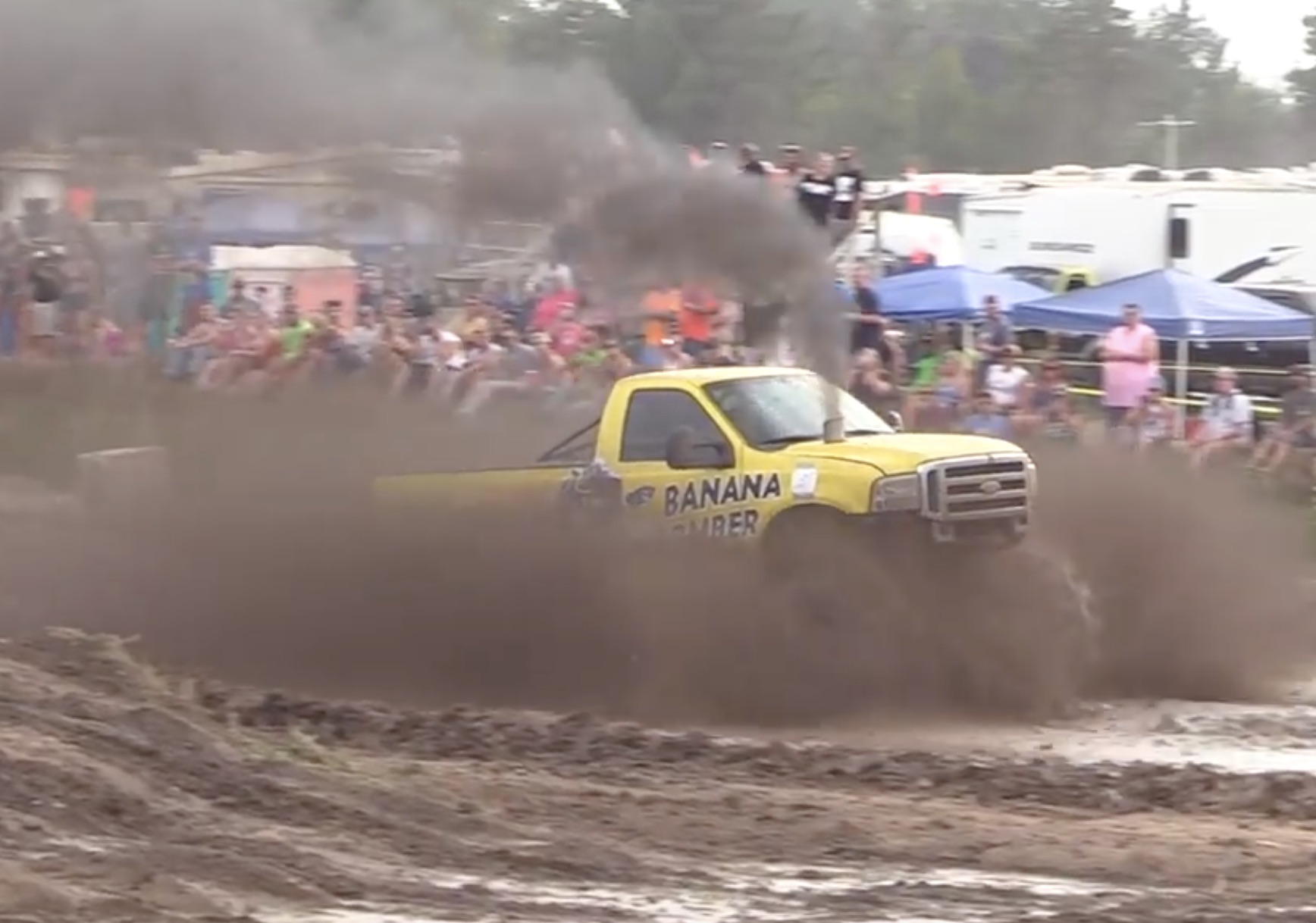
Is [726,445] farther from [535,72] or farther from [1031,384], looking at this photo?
[1031,384]

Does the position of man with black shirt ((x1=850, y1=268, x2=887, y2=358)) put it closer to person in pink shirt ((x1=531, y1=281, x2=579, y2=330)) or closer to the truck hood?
person in pink shirt ((x1=531, y1=281, x2=579, y2=330))

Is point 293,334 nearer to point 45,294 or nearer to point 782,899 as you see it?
point 45,294

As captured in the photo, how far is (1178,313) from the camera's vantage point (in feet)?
76.4

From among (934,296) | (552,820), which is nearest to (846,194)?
(552,820)

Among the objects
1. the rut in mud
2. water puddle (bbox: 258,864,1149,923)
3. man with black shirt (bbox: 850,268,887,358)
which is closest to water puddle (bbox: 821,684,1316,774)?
the rut in mud

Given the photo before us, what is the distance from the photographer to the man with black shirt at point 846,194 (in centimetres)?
1714

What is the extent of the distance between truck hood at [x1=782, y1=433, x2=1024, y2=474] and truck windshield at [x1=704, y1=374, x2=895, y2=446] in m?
0.19

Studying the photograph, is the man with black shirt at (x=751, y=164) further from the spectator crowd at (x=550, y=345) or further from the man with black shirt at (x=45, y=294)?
the man with black shirt at (x=45, y=294)

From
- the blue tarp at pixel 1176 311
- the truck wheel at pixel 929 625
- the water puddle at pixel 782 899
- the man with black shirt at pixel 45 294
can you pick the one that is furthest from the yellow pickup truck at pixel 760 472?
the blue tarp at pixel 1176 311

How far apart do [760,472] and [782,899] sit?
18.0ft

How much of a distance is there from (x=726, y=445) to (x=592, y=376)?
6.76m

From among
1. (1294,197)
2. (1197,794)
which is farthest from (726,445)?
(1294,197)

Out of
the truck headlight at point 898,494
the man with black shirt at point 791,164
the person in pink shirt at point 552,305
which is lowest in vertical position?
the truck headlight at point 898,494

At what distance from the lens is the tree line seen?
36562 millimetres
